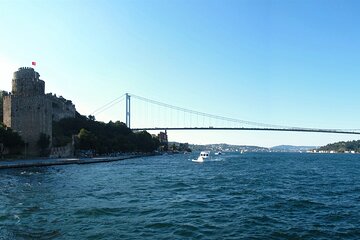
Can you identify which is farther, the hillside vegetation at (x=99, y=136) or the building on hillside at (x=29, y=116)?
the hillside vegetation at (x=99, y=136)

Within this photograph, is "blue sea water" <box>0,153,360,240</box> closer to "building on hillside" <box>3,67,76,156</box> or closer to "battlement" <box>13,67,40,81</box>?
"building on hillside" <box>3,67,76,156</box>

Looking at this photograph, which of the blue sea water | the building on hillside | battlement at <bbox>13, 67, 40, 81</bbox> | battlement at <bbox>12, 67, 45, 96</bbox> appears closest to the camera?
the blue sea water

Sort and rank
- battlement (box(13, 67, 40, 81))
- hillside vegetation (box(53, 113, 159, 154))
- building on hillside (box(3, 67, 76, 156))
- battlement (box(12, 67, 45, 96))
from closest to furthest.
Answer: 1. building on hillside (box(3, 67, 76, 156))
2. battlement (box(12, 67, 45, 96))
3. battlement (box(13, 67, 40, 81))
4. hillside vegetation (box(53, 113, 159, 154))

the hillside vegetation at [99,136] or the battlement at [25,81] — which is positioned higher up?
the battlement at [25,81]

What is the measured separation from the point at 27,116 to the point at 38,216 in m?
42.7

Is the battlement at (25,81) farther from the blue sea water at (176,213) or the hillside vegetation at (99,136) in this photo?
the blue sea water at (176,213)

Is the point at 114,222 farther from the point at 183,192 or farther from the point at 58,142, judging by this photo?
the point at 58,142

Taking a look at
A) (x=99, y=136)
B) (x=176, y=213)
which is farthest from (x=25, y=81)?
(x=176, y=213)

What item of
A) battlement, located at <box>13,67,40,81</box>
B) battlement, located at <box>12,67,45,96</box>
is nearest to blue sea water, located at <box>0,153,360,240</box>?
battlement, located at <box>12,67,45,96</box>

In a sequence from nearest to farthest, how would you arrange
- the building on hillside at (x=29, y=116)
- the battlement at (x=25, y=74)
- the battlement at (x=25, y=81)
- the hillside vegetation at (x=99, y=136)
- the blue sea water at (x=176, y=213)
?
the blue sea water at (x=176, y=213) < the building on hillside at (x=29, y=116) < the battlement at (x=25, y=81) < the battlement at (x=25, y=74) < the hillside vegetation at (x=99, y=136)

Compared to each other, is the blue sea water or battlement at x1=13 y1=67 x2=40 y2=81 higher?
battlement at x1=13 y1=67 x2=40 y2=81

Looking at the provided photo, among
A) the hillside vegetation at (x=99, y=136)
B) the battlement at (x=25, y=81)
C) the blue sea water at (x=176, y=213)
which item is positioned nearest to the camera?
the blue sea water at (x=176, y=213)

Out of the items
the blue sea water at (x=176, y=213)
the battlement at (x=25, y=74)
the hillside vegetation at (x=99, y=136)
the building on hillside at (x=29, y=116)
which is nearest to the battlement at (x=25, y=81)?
the battlement at (x=25, y=74)

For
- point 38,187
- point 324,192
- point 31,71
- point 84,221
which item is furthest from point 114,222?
point 31,71
